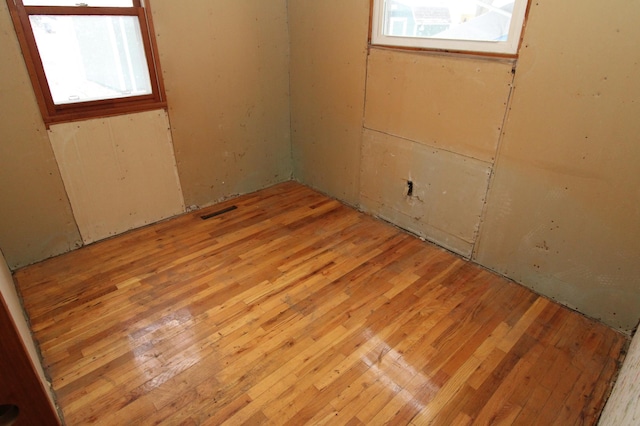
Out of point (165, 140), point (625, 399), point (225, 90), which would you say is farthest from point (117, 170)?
point (625, 399)

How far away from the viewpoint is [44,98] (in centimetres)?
242

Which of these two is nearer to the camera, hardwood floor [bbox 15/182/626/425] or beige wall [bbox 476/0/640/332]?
hardwood floor [bbox 15/182/626/425]

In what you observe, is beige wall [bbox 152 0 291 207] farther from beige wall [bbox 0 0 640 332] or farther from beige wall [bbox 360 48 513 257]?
beige wall [bbox 360 48 513 257]

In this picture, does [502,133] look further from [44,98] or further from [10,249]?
[10,249]

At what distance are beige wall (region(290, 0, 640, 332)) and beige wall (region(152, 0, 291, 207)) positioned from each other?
0.40 m

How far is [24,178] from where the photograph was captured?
2479mm

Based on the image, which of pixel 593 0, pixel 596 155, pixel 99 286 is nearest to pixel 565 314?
pixel 596 155

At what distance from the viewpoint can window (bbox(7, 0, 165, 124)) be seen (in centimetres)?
231

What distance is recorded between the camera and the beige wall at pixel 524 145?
1868mm

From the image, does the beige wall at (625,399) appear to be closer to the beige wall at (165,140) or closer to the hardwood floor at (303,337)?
the hardwood floor at (303,337)

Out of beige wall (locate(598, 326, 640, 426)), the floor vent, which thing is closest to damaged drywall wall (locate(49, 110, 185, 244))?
the floor vent

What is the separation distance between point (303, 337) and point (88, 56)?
2.31m

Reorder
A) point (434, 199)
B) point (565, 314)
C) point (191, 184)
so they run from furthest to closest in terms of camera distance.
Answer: point (191, 184) < point (434, 199) < point (565, 314)

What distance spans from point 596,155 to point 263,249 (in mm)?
2149
